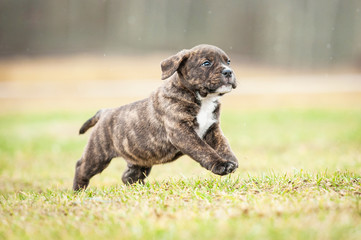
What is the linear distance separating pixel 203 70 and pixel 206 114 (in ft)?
1.60

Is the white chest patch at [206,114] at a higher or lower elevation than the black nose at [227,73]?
lower

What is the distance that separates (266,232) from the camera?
3.29m

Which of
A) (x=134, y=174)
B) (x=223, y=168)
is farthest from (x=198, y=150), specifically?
(x=134, y=174)

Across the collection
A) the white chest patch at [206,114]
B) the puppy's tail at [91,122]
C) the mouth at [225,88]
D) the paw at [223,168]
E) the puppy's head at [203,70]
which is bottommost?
the puppy's tail at [91,122]

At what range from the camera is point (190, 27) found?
4006 cm

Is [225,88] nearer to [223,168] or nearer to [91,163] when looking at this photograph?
[223,168]

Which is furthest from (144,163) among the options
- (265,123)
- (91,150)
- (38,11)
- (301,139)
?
(38,11)

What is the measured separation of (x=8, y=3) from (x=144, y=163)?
1536 inches

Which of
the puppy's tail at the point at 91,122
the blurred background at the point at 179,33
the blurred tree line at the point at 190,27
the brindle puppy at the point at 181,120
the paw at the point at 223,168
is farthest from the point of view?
the blurred tree line at the point at 190,27

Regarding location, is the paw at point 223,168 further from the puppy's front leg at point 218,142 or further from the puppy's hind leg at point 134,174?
the puppy's hind leg at point 134,174

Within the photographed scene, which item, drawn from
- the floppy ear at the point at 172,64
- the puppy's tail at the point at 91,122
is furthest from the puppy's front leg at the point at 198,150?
the puppy's tail at the point at 91,122

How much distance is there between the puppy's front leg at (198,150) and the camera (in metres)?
4.92

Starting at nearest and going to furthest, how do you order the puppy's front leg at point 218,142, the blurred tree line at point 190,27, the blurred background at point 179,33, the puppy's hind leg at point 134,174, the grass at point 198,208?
1. the grass at point 198,208
2. the puppy's front leg at point 218,142
3. the puppy's hind leg at point 134,174
4. the blurred background at point 179,33
5. the blurred tree line at point 190,27

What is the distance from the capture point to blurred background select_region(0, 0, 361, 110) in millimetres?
38125
